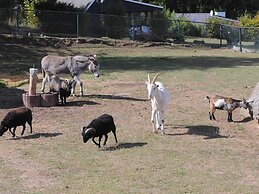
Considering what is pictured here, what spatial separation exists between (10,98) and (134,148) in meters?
7.30

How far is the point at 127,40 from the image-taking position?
42531 millimetres

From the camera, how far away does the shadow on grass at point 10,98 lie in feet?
52.8

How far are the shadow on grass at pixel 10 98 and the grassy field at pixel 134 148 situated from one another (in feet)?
0.10

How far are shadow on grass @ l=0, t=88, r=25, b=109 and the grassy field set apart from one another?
29 millimetres

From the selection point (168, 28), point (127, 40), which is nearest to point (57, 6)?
point (127, 40)

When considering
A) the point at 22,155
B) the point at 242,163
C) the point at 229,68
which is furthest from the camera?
the point at 229,68

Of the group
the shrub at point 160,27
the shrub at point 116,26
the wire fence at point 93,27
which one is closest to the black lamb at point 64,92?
the wire fence at point 93,27

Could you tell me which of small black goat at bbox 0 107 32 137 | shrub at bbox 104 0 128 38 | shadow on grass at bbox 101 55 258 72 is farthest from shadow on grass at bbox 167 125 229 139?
A: shrub at bbox 104 0 128 38

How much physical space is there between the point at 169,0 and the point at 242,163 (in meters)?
75.3

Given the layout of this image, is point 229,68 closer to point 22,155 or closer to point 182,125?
point 182,125

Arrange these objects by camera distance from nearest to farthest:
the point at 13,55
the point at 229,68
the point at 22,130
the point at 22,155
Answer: the point at 22,155 → the point at 22,130 → the point at 229,68 → the point at 13,55

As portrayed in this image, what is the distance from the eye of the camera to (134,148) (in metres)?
11.1

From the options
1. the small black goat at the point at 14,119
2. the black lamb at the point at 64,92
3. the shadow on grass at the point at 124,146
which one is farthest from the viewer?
the black lamb at the point at 64,92

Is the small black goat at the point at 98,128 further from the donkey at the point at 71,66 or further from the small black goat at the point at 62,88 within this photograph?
the donkey at the point at 71,66
